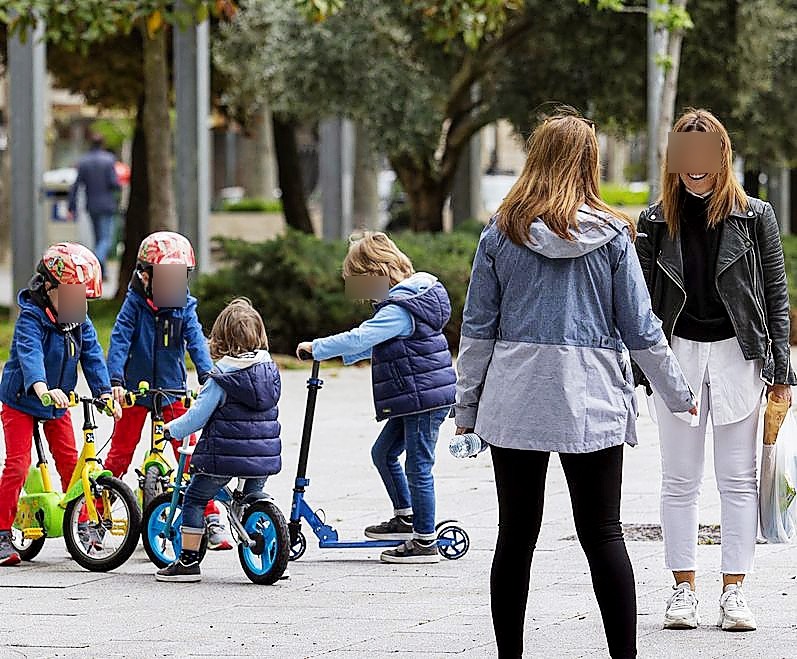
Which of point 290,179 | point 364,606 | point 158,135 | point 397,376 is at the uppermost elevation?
point 158,135

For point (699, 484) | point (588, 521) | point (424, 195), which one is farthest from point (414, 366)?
point (424, 195)

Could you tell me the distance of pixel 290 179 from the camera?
2591 cm

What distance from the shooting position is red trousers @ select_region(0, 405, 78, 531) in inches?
267

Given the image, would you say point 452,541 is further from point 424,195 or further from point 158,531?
point 424,195

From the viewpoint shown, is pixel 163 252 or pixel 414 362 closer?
pixel 414 362

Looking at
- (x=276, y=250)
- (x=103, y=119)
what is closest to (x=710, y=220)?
(x=276, y=250)

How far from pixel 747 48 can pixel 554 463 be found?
32.6 feet

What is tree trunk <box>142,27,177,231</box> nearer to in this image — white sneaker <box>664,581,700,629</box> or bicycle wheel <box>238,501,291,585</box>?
bicycle wheel <box>238,501,291,585</box>

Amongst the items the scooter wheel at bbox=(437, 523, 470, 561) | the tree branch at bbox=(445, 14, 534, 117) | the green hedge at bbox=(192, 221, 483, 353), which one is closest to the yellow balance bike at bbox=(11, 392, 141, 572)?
the scooter wheel at bbox=(437, 523, 470, 561)

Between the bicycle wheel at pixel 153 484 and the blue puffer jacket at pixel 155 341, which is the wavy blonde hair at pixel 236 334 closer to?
the blue puffer jacket at pixel 155 341

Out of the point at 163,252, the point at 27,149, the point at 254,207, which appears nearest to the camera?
the point at 163,252

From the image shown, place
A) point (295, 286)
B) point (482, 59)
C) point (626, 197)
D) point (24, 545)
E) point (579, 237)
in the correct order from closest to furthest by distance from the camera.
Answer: point (579, 237) < point (24, 545) < point (295, 286) < point (482, 59) < point (626, 197)

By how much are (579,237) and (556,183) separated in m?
0.18

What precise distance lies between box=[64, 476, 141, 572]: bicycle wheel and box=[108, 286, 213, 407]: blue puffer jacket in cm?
49
